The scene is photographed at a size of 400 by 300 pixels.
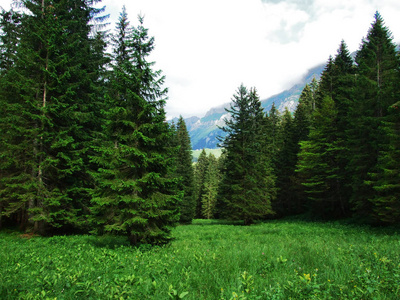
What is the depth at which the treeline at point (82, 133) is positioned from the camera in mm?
9547

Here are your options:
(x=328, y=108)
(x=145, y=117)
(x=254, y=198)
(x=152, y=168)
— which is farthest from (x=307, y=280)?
(x=328, y=108)

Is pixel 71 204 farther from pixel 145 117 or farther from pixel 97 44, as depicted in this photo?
pixel 97 44

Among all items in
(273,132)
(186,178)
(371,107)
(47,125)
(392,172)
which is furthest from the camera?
(273,132)

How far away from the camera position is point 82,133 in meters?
14.4

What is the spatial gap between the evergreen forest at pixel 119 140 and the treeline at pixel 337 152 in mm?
135

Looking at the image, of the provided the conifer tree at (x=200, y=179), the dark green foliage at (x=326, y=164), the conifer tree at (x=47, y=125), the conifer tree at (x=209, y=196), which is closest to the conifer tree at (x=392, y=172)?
the dark green foliage at (x=326, y=164)

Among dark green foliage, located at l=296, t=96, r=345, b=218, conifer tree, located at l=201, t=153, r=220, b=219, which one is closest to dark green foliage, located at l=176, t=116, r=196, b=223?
dark green foliage, located at l=296, t=96, r=345, b=218

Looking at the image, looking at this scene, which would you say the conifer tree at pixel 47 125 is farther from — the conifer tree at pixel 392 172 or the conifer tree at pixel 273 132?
the conifer tree at pixel 273 132

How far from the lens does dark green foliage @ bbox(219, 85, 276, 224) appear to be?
22.1 meters

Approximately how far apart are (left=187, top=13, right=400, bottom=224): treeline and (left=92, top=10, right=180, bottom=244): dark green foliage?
524 inches

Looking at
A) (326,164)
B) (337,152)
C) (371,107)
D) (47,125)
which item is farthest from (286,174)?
(47,125)

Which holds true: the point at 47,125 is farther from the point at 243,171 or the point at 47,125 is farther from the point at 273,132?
the point at 273,132

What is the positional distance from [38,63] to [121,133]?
8527 millimetres

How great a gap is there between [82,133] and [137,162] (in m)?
7.17
